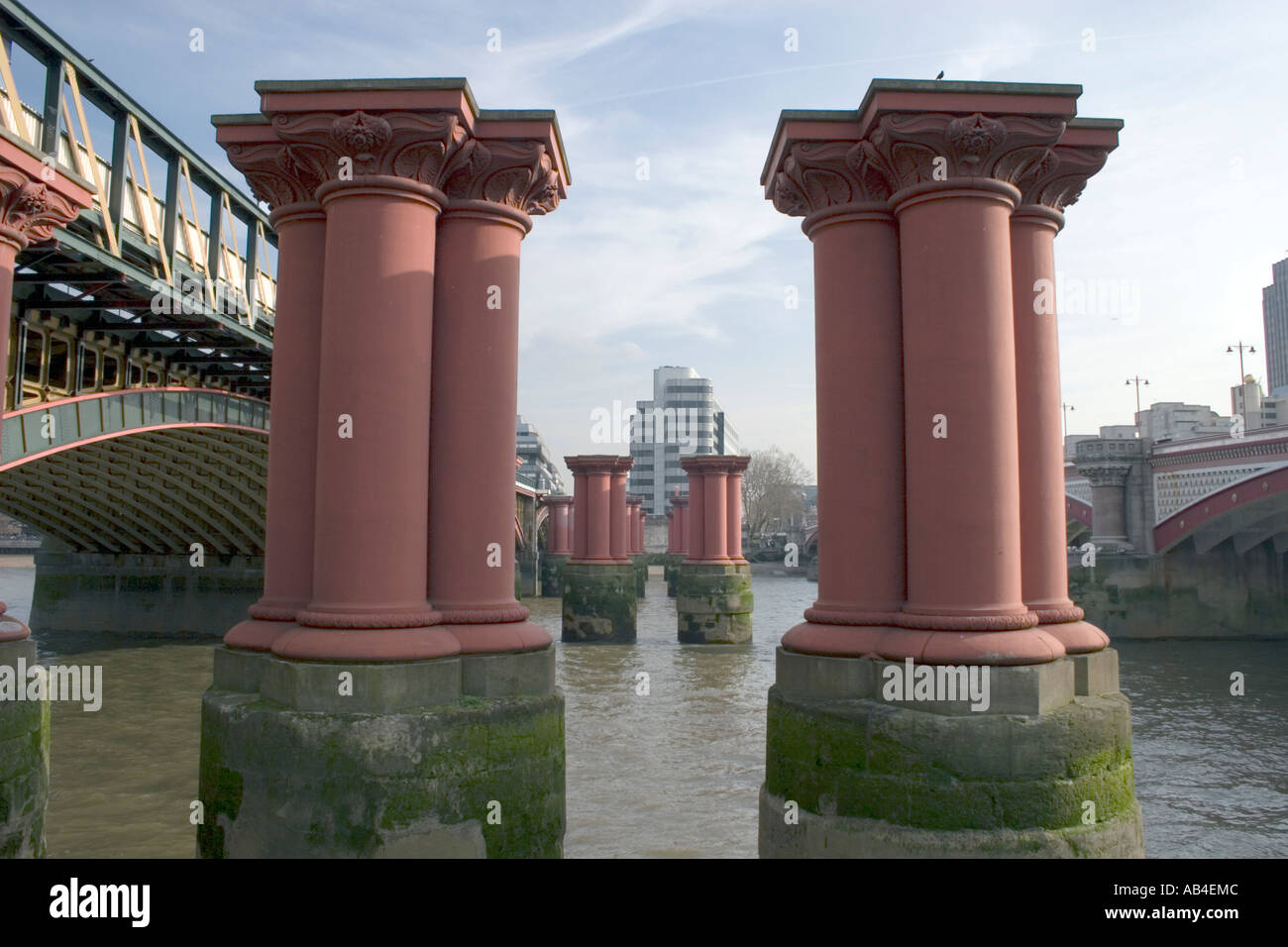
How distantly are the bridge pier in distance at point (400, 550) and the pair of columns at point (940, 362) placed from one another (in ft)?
6.71

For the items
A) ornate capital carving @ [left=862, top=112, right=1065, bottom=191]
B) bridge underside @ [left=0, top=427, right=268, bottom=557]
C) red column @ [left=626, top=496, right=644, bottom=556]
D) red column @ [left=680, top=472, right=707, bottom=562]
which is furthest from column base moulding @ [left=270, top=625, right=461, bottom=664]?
red column @ [left=626, top=496, right=644, bottom=556]

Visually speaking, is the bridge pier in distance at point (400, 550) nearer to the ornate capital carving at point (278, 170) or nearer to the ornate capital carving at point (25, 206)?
the ornate capital carving at point (278, 170)

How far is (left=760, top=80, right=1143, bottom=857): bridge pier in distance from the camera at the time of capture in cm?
576

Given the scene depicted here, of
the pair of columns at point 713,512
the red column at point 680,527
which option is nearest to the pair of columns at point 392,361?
the pair of columns at point 713,512

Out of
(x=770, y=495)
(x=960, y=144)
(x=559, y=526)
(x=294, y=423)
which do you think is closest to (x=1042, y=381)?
(x=960, y=144)

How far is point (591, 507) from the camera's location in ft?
111

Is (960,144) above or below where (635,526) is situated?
above

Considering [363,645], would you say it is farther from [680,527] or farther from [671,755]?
[680,527]

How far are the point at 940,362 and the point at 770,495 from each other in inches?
4359

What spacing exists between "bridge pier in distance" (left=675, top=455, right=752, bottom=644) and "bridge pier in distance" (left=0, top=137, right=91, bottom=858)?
82.5ft

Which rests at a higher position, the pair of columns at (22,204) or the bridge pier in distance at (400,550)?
the pair of columns at (22,204)

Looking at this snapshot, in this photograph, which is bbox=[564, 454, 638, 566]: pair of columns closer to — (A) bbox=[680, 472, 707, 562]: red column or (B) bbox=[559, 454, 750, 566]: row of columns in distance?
(B) bbox=[559, 454, 750, 566]: row of columns in distance

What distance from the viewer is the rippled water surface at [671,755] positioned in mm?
10805
